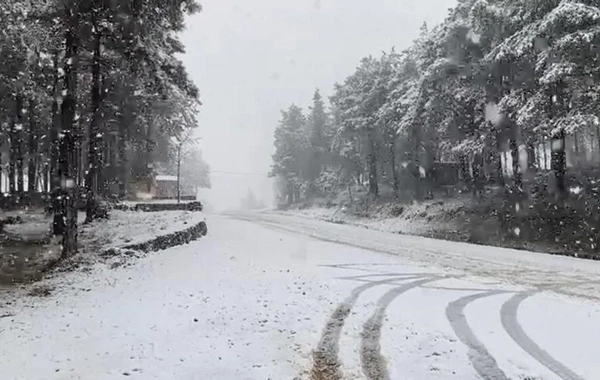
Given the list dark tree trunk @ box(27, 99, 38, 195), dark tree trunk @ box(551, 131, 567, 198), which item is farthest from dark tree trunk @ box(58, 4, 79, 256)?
dark tree trunk @ box(551, 131, 567, 198)

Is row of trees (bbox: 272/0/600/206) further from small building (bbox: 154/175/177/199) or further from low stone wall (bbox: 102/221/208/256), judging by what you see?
small building (bbox: 154/175/177/199)

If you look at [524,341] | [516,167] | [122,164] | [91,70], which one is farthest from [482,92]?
[122,164]

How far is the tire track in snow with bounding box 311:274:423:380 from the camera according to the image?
22.2 ft

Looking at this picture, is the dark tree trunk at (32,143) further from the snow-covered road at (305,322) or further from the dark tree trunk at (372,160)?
the dark tree trunk at (372,160)

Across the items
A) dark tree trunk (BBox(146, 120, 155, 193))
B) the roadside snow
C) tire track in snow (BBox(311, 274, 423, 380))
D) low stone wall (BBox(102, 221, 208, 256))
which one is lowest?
tire track in snow (BBox(311, 274, 423, 380))

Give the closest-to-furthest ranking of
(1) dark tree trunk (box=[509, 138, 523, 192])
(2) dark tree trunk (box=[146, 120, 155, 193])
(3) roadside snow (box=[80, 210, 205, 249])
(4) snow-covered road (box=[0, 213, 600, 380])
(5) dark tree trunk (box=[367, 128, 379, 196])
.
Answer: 1. (4) snow-covered road (box=[0, 213, 600, 380])
2. (3) roadside snow (box=[80, 210, 205, 249])
3. (1) dark tree trunk (box=[509, 138, 523, 192])
4. (2) dark tree trunk (box=[146, 120, 155, 193])
5. (5) dark tree trunk (box=[367, 128, 379, 196])

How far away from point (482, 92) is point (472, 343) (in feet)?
73.5

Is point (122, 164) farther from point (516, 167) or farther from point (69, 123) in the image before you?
point (516, 167)

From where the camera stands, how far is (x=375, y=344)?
25.6 ft

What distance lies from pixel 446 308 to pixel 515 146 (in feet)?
62.3

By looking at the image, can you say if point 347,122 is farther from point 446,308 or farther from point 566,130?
point 446,308

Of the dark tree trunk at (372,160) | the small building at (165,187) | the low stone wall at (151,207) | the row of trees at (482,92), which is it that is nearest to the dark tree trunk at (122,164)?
the small building at (165,187)

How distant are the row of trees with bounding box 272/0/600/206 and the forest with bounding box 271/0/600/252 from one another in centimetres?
6

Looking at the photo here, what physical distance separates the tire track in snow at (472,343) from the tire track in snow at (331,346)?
1.98 metres
